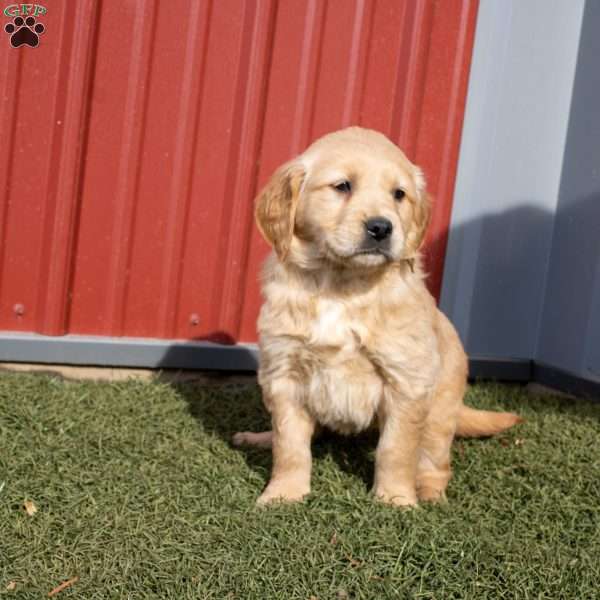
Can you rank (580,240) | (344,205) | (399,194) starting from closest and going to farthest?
(344,205) → (399,194) → (580,240)

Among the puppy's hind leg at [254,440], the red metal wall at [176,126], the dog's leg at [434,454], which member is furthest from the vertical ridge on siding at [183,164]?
the dog's leg at [434,454]

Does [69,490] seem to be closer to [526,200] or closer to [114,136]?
[114,136]

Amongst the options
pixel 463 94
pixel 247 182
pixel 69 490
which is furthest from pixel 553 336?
pixel 69 490

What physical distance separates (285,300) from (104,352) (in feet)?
5.71

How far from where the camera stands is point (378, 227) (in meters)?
2.66

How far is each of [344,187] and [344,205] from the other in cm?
7

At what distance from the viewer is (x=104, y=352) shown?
4.32 meters

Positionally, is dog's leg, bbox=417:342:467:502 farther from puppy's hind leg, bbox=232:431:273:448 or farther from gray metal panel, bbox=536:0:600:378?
gray metal panel, bbox=536:0:600:378

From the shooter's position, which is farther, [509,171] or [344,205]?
[509,171]

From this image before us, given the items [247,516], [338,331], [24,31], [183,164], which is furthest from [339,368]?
Result: [24,31]

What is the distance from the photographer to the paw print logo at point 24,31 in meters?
4.05

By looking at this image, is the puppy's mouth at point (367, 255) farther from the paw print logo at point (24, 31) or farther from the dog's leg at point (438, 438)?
the paw print logo at point (24, 31)

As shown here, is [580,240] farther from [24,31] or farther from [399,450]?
[24,31]

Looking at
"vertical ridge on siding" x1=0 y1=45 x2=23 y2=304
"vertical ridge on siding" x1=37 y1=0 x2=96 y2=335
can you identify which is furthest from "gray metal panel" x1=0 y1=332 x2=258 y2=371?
"vertical ridge on siding" x1=0 y1=45 x2=23 y2=304
